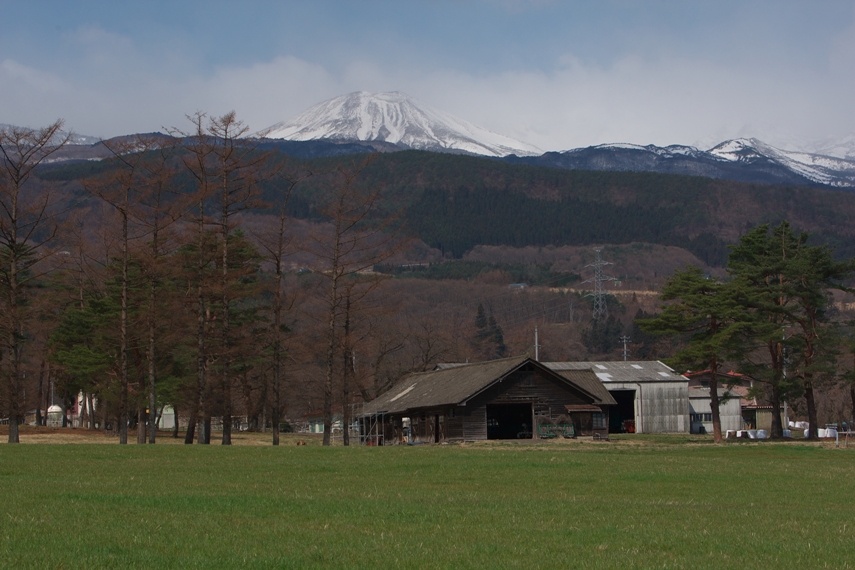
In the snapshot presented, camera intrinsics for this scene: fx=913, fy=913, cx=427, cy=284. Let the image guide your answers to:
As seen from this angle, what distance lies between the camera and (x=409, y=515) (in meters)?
14.8

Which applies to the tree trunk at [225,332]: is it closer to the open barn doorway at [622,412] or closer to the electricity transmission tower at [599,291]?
the open barn doorway at [622,412]

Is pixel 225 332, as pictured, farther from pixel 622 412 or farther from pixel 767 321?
pixel 622 412

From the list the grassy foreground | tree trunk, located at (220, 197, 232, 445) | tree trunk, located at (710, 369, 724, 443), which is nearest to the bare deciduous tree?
tree trunk, located at (220, 197, 232, 445)

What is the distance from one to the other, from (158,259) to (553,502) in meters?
28.9

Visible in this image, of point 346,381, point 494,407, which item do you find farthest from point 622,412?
point 346,381

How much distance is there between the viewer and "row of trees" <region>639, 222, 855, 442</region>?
53.3 m

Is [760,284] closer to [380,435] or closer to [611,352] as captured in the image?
[380,435]

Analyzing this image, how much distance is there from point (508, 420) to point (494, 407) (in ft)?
4.31

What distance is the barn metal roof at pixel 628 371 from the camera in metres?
79.4

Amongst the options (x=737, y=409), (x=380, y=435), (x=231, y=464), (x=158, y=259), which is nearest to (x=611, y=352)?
(x=737, y=409)

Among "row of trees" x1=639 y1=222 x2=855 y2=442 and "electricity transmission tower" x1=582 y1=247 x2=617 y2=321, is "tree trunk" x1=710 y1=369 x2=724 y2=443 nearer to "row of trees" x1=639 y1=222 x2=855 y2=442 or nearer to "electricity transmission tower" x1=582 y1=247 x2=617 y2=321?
"row of trees" x1=639 y1=222 x2=855 y2=442

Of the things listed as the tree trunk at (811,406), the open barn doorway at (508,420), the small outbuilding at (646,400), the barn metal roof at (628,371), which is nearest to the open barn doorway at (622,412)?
the small outbuilding at (646,400)

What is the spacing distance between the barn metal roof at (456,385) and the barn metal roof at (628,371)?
10941mm

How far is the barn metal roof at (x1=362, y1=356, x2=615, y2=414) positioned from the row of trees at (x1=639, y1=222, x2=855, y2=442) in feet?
25.3
